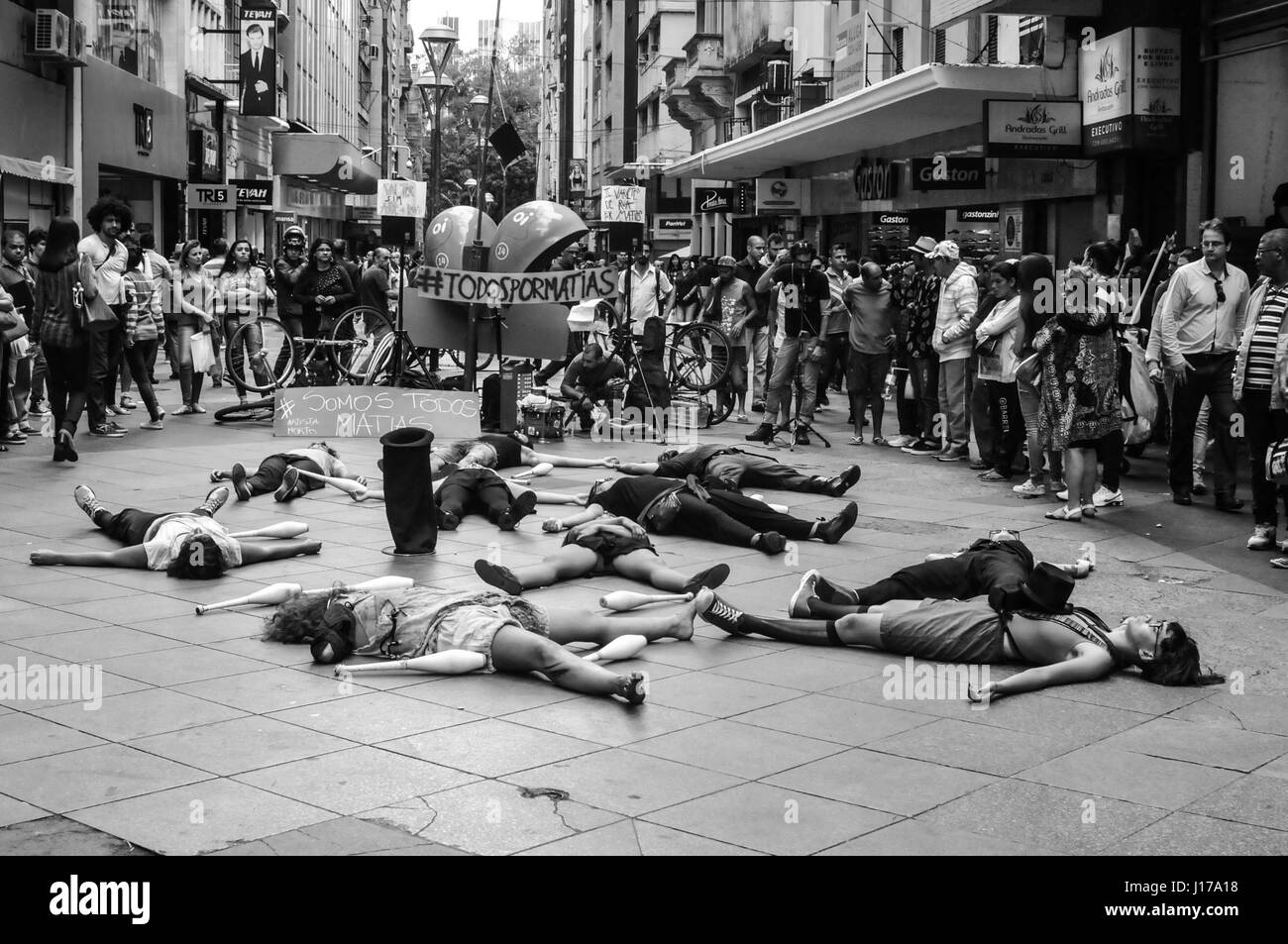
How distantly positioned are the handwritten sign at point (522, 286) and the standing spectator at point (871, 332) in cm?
251

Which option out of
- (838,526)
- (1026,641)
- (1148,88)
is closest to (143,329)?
(838,526)

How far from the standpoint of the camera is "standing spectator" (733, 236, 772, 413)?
18.2 metres

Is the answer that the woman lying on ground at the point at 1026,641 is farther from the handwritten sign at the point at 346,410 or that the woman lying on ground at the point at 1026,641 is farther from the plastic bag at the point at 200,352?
the plastic bag at the point at 200,352

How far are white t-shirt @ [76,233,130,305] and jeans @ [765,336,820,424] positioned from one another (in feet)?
21.6

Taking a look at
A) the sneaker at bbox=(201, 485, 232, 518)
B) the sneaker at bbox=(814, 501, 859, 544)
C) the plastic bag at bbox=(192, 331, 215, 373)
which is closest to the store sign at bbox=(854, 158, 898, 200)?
the plastic bag at bbox=(192, 331, 215, 373)

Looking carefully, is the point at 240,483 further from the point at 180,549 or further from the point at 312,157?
the point at 312,157

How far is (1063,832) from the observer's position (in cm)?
467

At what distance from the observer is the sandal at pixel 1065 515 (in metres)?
10.8

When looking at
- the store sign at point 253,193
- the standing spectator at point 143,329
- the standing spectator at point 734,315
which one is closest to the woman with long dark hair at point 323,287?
the standing spectator at point 143,329

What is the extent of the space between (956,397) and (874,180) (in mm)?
12423

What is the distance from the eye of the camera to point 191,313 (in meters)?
18.0

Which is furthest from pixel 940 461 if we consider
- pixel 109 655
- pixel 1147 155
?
pixel 109 655

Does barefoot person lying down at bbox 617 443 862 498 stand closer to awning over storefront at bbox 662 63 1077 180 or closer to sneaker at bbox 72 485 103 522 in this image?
sneaker at bbox 72 485 103 522
